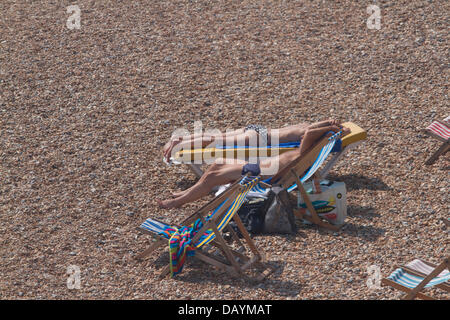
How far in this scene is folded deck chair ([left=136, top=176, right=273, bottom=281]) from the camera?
5.69 metres

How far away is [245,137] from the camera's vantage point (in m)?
7.45

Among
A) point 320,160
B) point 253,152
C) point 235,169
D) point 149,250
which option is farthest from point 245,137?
point 149,250

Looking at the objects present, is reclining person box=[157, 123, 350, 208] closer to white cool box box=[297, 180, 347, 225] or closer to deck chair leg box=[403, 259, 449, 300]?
white cool box box=[297, 180, 347, 225]

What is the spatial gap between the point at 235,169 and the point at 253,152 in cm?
40

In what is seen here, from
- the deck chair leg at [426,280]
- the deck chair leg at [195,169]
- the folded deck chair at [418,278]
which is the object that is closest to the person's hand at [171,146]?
the deck chair leg at [195,169]

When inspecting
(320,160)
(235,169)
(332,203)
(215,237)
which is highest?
(320,160)

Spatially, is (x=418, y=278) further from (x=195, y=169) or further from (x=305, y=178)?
Result: (x=195, y=169)

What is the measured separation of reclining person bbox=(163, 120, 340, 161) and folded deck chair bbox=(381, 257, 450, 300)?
2064 millimetres

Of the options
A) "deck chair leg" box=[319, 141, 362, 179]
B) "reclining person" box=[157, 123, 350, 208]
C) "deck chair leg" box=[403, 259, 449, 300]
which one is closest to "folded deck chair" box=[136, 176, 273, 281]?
"reclining person" box=[157, 123, 350, 208]

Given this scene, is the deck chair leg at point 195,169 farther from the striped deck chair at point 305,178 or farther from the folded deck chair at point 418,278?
the folded deck chair at point 418,278

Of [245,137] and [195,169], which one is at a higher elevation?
[245,137]

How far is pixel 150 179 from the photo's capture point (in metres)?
7.67

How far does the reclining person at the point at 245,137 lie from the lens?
7.31 metres
